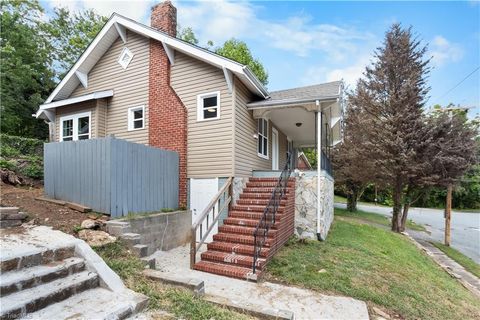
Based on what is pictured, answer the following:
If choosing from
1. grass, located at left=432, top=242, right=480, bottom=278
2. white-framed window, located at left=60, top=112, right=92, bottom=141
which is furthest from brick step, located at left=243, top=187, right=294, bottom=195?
grass, located at left=432, top=242, right=480, bottom=278

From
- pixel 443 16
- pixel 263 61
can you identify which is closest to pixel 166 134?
pixel 443 16

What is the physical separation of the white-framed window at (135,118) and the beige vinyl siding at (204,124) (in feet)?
5.75

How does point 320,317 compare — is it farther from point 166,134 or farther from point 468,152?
point 468,152

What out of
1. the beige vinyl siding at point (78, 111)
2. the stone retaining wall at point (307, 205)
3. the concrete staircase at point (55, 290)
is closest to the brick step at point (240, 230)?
the stone retaining wall at point (307, 205)

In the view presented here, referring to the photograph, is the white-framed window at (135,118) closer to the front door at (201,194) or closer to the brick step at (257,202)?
the front door at (201,194)

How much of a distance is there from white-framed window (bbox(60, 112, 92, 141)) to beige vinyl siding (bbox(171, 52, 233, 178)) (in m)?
4.21

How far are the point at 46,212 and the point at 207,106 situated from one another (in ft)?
17.3

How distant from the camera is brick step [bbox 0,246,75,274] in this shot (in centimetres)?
345

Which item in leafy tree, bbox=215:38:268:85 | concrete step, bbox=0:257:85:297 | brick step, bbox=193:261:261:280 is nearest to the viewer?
concrete step, bbox=0:257:85:297

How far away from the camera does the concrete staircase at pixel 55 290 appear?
309cm

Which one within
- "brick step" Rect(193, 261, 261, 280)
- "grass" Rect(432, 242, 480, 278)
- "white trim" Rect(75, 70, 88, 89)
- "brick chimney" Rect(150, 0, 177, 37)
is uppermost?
"brick chimney" Rect(150, 0, 177, 37)

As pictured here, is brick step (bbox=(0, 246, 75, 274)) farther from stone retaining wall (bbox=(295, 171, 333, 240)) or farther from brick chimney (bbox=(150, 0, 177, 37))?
brick chimney (bbox=(150, 0, 177, 37))

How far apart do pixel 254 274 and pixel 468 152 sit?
13.5 m

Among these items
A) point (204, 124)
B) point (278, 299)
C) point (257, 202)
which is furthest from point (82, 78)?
point (278, 299)
